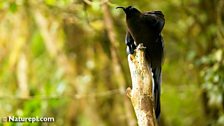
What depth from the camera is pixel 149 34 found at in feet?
5.94

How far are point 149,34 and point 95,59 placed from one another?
2.74 meters

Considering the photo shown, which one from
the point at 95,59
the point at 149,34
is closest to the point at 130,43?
the point at 149,34

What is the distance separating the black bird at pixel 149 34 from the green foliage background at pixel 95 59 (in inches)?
60.0

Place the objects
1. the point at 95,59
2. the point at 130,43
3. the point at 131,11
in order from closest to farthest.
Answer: the point at 131,11 → the point at 130,43 → the point at 95,59

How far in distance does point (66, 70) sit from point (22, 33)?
0.48 metres

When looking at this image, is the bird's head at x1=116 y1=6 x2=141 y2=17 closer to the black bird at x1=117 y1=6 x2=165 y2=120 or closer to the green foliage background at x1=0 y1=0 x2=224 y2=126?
the black bird at x1=117 y1=6 x2=165 y2=120

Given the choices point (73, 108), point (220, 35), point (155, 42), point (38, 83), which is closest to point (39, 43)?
point (38, 83)

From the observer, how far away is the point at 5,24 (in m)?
4.36

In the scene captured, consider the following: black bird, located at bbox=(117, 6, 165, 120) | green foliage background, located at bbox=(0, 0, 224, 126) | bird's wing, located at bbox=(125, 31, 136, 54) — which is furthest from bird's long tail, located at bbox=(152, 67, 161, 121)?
green foliage background, located at bbox=(0, 0, 224, 126)

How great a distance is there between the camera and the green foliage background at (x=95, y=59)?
3.79 metres

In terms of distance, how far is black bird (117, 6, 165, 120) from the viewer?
1760mm

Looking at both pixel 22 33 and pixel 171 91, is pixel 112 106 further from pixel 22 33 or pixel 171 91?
pixel 22 33

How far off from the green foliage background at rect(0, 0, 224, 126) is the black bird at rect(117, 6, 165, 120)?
60.0 inches

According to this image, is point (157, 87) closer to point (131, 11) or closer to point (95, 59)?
point (131, 11)
